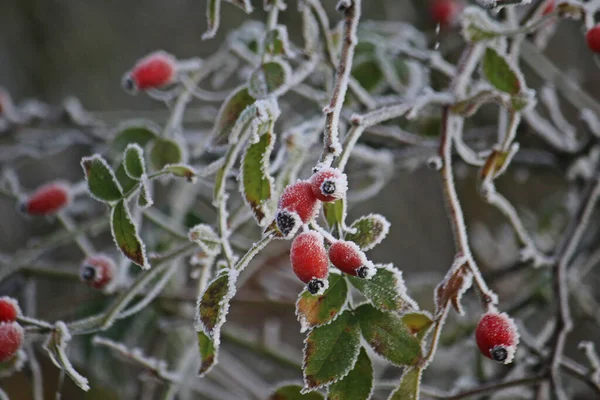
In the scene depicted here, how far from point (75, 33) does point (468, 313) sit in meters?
1.44

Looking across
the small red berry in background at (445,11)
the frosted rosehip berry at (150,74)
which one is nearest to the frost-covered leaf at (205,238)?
the frosted rosehip berry at (150,74)

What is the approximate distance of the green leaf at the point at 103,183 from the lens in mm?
498

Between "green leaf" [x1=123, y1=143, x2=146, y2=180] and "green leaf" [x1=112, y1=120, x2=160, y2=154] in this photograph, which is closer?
"green leaf" [x1=123, y1=143, x2=146, y2=180]

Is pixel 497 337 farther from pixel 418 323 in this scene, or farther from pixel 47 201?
pixel 47 201

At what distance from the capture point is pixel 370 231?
45 cm

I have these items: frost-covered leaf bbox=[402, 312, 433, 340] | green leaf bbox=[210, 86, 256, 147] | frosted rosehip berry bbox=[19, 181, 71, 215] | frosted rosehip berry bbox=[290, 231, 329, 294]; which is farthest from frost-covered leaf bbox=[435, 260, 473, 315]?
frosted rosehip berry bbox=[19, 181, 71, 215]

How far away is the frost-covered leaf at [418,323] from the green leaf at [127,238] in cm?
21

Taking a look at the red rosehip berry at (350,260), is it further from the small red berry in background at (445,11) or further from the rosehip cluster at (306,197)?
the small red berry in background at (445,11)

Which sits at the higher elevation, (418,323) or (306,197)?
(306,197)

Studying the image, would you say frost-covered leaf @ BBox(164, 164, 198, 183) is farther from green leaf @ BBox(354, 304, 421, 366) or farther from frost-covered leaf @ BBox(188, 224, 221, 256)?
green leaf @ BBox(354, 304, 421, 366)

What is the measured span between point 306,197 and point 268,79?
19 cm

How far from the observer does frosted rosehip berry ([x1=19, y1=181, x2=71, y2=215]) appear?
685 millimetres

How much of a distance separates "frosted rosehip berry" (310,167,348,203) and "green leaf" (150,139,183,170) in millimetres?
310

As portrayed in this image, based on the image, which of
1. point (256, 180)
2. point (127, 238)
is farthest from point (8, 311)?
point (256, 180)
